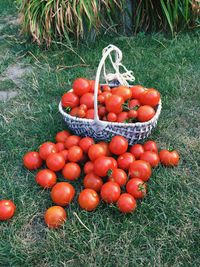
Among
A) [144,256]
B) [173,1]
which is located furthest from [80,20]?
[144,256]

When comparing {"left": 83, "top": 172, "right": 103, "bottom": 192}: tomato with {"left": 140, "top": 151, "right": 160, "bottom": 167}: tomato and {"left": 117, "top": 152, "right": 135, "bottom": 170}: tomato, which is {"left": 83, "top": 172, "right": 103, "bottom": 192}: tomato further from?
{"left": 140, "top": 151, "right": 160, "bottom": 167}: tomato

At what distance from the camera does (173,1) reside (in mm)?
4590

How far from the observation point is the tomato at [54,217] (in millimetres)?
2410

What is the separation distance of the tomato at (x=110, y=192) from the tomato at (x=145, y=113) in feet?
1.96

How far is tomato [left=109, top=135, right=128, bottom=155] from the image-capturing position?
2.72 m

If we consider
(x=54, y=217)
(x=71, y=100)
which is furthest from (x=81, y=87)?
(x=54, y=217)

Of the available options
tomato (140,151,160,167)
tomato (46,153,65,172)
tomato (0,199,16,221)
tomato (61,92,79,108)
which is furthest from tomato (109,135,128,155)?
tomato (0,199,16,221)

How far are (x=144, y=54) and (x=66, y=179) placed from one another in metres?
2.15

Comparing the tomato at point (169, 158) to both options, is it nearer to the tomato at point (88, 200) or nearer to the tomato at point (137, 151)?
the tomato at point (137, 151)

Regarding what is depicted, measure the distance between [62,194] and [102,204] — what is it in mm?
271

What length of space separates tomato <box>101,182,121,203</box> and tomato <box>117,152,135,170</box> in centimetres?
24

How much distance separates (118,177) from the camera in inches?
101

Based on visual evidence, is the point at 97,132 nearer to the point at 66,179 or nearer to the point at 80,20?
the point at 66,179

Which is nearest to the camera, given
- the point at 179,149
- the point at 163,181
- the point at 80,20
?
the point at 163,181
